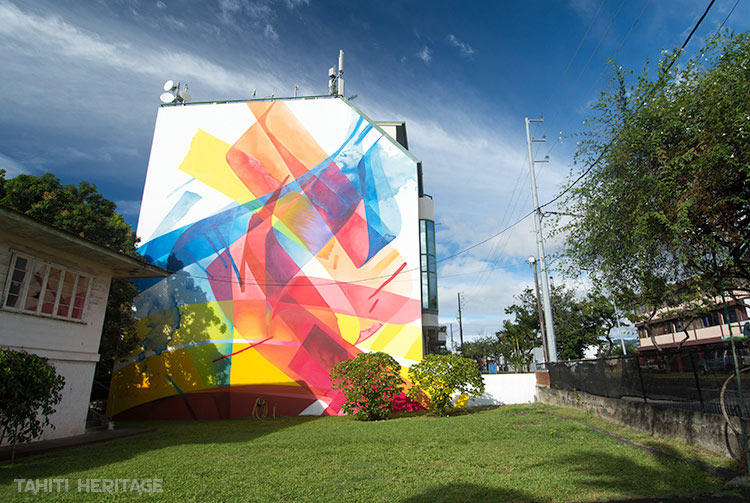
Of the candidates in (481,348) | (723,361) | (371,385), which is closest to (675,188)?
(723,361)

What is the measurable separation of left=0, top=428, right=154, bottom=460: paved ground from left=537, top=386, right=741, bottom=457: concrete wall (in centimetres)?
1307

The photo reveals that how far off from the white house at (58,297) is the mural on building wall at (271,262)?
516 centimetres

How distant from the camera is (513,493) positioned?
547cm

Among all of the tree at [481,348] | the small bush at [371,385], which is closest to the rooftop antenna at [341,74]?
the small bush at [371,385]

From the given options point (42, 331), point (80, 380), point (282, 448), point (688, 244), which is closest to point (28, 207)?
point (42, 331)

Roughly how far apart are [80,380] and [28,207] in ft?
19.9

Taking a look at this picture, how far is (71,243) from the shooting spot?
445 inches

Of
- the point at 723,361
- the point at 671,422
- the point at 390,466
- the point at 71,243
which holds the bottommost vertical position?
the point at 390,466

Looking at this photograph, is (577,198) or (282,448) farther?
(577,198)

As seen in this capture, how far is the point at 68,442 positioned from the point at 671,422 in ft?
44.8

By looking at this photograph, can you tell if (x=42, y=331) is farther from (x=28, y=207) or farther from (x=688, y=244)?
(x=688, y=244)

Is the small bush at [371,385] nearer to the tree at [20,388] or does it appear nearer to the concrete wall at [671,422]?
the concrete wall at [671,422]

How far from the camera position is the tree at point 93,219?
13828 mm

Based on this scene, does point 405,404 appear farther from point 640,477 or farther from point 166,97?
point 166,97
